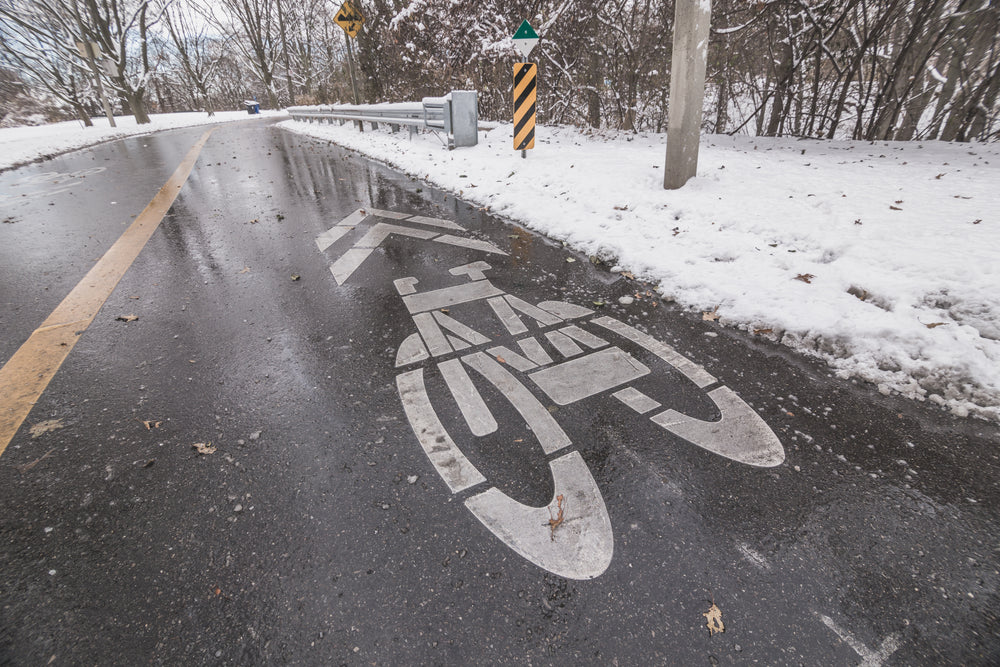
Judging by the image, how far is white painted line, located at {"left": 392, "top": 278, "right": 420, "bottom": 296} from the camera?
11.7 feet

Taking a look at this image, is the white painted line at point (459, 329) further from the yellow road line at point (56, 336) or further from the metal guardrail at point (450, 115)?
the metal guardrail at point (450, 115)

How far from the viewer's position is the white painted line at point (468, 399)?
2.13 meters

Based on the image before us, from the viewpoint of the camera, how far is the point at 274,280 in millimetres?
3787

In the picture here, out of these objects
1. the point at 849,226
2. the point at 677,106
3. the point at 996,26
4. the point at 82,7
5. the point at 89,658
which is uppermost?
the point at 82,7

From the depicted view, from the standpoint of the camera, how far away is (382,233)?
5.01m

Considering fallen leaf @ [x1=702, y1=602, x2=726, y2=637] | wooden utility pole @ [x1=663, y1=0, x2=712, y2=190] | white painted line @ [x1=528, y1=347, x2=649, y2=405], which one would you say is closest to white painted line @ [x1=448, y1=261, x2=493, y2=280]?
white painted line @ [x1=528, y1=347, x2=649, y2=405]

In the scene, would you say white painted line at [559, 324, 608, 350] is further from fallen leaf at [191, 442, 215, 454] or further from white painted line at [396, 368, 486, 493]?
fallen leaf at [191, 442, 215, 454]

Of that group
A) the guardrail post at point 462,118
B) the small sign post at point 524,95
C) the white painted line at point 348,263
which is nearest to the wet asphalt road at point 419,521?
the white painted line at point 348,263

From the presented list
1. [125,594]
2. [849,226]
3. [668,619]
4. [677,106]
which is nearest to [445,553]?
[668,619]

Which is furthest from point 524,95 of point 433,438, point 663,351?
point 433,438

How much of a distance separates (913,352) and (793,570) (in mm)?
1925

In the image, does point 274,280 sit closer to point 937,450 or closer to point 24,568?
point 24,568

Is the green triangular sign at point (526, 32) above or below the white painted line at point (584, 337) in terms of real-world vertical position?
above

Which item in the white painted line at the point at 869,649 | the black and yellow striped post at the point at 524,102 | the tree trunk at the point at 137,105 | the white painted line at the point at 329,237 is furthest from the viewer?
the tree trunk at the point at 137,105
